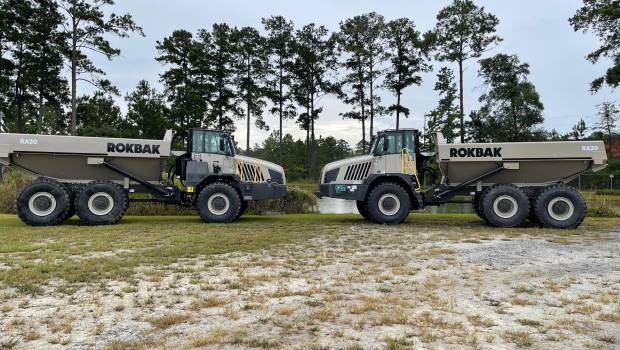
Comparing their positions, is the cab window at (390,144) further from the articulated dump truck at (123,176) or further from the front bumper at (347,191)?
the articulated dump truck at (123,176)

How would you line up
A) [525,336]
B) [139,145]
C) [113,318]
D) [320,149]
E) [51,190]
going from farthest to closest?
1. [320,149]
2. [139,145]
3. [51,190]
4. [113,318]
5. [525,336]

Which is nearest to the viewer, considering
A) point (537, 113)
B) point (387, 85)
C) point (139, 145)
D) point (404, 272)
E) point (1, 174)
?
point (404, 272)

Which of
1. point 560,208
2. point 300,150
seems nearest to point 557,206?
point 560,208

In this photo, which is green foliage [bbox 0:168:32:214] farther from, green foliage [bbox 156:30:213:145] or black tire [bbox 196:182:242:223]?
green foliage [bbox 156:30:213:145]

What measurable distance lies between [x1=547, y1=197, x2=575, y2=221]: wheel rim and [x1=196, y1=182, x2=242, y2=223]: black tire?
30.3 ft

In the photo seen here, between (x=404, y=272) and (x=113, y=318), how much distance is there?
13.1 feet

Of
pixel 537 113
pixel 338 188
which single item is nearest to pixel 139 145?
pixel 338 188

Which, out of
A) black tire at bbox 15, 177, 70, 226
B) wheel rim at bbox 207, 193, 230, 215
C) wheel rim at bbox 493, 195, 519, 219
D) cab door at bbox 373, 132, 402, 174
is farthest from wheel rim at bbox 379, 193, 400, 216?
black tire at bbox 15, 177, 70, 226

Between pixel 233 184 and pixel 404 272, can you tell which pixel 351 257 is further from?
pixel 233 184

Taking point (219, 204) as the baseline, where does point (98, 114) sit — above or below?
above

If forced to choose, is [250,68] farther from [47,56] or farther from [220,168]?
[220,168]

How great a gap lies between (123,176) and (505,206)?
38.2 ft

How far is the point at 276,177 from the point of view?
46.8 feet

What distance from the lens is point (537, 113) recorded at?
49250 mm
